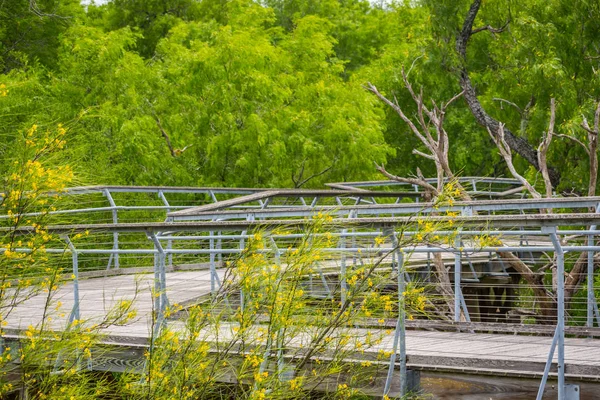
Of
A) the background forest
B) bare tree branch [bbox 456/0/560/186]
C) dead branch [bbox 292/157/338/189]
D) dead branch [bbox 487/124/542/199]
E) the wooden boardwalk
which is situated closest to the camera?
the wooden boardwalk

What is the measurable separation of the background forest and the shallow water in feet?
28.1

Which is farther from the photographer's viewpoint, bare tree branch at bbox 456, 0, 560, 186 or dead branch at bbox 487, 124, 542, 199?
bare tree branch at bbox 456, 0, 560, 186

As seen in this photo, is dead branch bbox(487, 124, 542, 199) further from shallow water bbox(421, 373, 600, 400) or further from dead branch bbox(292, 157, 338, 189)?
dead branch bbox(292, 157, 338, 189)

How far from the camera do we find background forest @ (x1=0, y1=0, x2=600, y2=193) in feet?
52.0

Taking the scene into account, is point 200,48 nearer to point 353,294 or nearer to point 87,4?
point 87,4

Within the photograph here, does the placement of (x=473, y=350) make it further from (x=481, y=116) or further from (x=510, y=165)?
(x=481, y=116)

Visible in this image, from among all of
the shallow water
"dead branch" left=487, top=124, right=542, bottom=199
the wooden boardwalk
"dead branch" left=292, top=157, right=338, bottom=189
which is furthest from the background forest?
the shallow water

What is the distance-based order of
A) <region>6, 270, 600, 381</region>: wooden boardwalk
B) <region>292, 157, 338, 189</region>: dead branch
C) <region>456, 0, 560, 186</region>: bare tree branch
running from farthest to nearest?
<region>292, 157, 338, 189</region>: dead branch → <region>456, 0, 560, 186</region>: bare tree branch → <region>6, 270, 600, 381</region>: wooden boardwalk

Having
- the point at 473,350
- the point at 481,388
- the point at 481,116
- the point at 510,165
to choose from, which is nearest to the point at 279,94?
the point at 481,116

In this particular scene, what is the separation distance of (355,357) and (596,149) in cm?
768

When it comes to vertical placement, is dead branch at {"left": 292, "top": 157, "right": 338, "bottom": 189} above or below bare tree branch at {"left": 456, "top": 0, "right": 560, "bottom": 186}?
below

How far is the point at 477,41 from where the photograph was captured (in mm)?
22000

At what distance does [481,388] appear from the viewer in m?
6.86

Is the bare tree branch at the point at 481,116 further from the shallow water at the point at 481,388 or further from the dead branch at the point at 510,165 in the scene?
the shallow water at the point at 481,388
